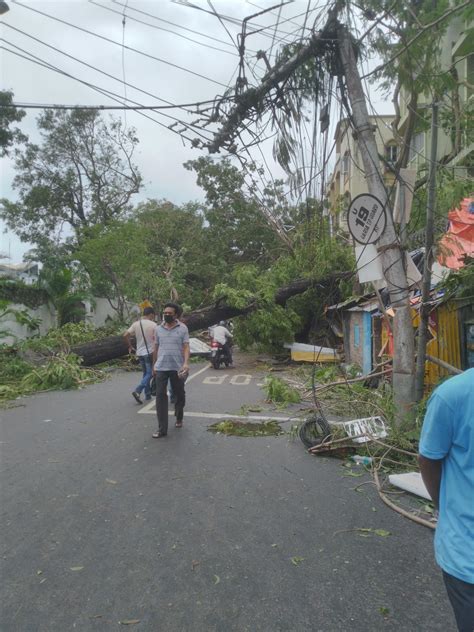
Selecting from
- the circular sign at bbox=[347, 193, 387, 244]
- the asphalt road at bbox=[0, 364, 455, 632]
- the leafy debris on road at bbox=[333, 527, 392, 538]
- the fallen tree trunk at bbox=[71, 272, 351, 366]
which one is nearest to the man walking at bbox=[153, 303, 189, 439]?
the asphalt road at bbox=[0, 364, 455, 632]

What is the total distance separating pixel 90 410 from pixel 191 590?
6.14 m

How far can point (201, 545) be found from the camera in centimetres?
344

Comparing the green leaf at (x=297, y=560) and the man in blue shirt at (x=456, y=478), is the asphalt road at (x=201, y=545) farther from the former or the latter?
the man in blue shirt at (x=456, y=478)

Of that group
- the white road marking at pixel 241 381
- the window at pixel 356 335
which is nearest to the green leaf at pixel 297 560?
the white road marking at pixel 241 381

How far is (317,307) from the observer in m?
17.3

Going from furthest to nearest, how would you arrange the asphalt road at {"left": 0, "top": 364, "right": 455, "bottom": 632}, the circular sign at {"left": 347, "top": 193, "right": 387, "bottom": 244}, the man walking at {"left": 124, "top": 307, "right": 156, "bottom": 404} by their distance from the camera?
the man walking at {"left": 124, "top": 307, "right": 156, "bottom": 404} → the circular sign at {"left": 347, "top": 193, "right": 387, "bottom": 244} → the asphalt road at {"left": 0, "top": 364, "right": 455, "bottom": 632}

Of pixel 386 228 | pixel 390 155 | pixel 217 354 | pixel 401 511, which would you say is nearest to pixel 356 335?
pixel 217 354

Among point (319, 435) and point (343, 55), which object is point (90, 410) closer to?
point (319, 435)

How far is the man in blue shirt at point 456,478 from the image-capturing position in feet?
5.61

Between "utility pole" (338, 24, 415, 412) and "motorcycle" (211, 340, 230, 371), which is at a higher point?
"utility pole" (338, 24, 415, 412)

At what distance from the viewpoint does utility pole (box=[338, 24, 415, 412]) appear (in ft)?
19.8

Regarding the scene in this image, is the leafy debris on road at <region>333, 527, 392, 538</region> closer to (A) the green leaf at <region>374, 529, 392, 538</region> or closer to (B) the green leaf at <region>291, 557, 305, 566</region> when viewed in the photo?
(A) the green leaf at <region>374, 529, 392, 538</region>

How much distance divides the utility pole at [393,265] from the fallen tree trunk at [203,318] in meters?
7.35

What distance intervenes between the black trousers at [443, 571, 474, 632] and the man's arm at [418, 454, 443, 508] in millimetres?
298
